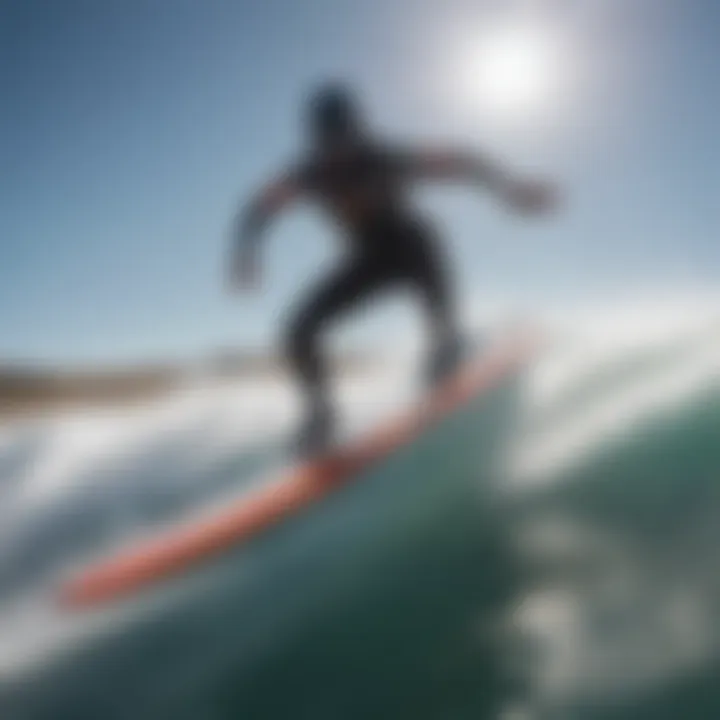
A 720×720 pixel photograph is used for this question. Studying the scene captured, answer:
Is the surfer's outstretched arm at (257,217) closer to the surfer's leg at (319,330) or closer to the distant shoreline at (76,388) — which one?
the surfer's leg at (319,330)

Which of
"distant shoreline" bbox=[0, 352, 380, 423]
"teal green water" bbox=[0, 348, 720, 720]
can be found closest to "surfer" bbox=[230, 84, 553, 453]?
"teal green water" bbox=[0, 348, 720, 720]

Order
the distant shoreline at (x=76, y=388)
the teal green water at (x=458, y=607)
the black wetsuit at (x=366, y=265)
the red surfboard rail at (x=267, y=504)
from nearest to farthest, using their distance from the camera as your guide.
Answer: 1. the teal green water at (x=458, y=607)
2. the red surfboard rail at (x=267, y=504)
3. the black wetsuit at (x=366, y=265)
4. the distant shoreline at (x=76, y=388)

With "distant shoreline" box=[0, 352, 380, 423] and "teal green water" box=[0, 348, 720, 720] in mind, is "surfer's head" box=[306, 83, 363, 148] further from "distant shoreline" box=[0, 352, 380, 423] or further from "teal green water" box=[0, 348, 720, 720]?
"distant shoreline" box=[0, 352, 380, 423]

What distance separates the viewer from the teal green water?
70.4 inches

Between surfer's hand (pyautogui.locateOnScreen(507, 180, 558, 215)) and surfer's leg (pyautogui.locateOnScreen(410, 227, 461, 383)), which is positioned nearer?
surfer's hand (pyautogui.locateOnScreen(507, 180, 558, 215))

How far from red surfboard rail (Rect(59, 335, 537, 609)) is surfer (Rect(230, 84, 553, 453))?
0.44ft

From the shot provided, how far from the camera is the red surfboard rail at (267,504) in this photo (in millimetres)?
2359

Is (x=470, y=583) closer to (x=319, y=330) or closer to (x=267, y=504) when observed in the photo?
(x=267, y=504)

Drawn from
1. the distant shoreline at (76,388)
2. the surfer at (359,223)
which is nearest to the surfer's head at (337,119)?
the surfer at (359,223)

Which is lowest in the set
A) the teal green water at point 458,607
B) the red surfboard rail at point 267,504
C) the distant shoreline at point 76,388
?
the teal green water at point 458,607

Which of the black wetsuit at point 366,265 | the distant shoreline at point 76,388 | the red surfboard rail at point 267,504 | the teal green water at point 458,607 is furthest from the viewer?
the distant shoreline at point 76,388

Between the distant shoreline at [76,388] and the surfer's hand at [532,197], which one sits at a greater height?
the distant shoreline at [76,388]

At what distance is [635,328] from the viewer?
8.52ft

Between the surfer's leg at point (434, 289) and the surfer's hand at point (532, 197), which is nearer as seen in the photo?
the surfer's hand at point (532, 197)
